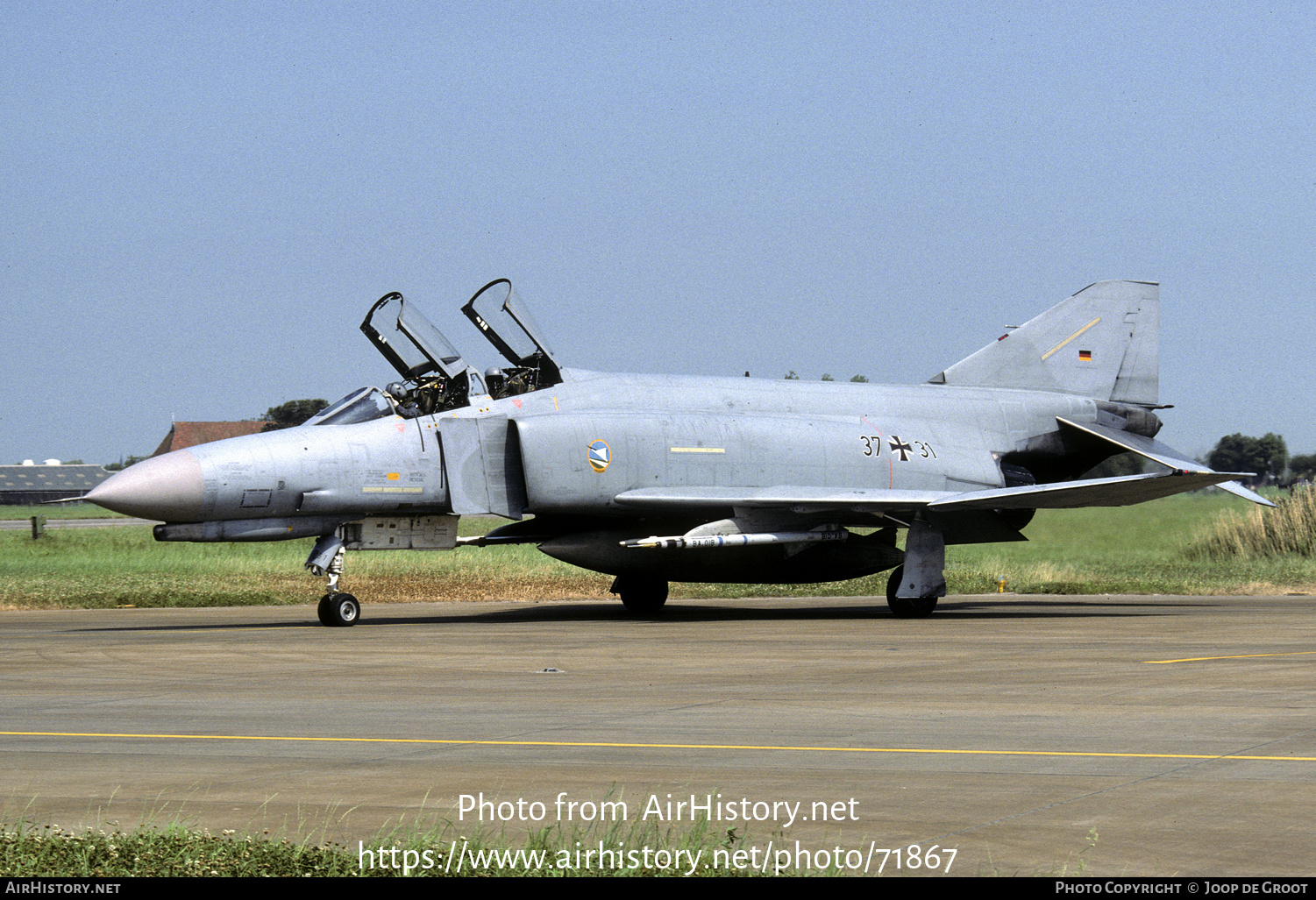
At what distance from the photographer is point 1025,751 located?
7.58 metres

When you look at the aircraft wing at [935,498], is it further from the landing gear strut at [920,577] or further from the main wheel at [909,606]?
the main wheel at [909,606]

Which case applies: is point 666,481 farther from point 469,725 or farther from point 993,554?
point 993,554

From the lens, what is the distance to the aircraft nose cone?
16125 millimetres

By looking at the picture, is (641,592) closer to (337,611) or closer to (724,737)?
(337,611)

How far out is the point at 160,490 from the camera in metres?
16.4

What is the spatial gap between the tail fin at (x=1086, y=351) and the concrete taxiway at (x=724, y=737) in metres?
8.96

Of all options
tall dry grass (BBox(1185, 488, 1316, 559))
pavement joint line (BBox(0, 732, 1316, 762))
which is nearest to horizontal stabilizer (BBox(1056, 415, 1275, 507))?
tall dry grass (BBox(1185, 488, 1316, 559))

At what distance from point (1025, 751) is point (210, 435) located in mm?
70871

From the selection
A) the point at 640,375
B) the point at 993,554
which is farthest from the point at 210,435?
the point at 640,375

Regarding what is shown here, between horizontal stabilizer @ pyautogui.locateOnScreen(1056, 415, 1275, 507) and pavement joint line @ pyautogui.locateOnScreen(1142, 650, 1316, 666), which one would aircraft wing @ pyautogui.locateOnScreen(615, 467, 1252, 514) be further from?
pavement joint line @ pyautogui.locateOnScreen(1142, 650, 1316, 666)

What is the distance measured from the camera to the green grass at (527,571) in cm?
2434

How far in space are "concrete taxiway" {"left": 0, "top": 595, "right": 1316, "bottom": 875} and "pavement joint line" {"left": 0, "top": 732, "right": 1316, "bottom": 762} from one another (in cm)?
3

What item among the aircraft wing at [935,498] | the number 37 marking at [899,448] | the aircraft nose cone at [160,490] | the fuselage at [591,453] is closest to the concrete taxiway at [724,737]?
the aircraft nose cone at [160,490]

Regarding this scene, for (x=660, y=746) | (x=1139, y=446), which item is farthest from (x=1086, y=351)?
(x=660, y=746)
